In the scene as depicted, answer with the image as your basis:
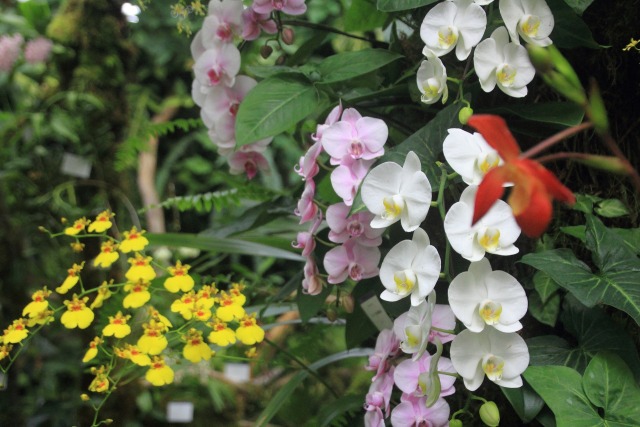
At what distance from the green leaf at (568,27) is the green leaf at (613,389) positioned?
0.42 m

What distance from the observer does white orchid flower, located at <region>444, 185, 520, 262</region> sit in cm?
80

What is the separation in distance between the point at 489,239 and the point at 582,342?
0.25 metres

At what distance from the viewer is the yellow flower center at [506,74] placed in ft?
2.98

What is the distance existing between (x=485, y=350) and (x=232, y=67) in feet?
2.00

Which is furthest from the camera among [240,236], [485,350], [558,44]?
[240,236]

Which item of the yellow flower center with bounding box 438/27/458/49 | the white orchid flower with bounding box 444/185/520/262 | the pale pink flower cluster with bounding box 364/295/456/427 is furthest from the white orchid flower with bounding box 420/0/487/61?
the pale pink flower cluster with bounding box 364/295/456/427

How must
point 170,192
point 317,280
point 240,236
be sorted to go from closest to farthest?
1. point 317,280
2. point 240,236
3. point 170,192

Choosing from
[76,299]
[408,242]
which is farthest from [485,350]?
[76,299]

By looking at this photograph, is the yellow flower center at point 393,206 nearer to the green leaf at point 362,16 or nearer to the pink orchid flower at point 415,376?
the pink orchid flower at point 415,376

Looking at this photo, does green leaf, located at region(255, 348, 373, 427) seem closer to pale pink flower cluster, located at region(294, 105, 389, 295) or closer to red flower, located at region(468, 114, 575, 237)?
pale pink flower cluster, located at region(294, 105, 389, 295)

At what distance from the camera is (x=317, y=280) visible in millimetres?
1080

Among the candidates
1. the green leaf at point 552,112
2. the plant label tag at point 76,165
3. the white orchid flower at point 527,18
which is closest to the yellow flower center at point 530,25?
the white orchid flower at point 527,18

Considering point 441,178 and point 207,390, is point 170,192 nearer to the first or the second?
point 207,390

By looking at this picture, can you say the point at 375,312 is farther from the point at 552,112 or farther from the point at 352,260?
the point at 552,112
